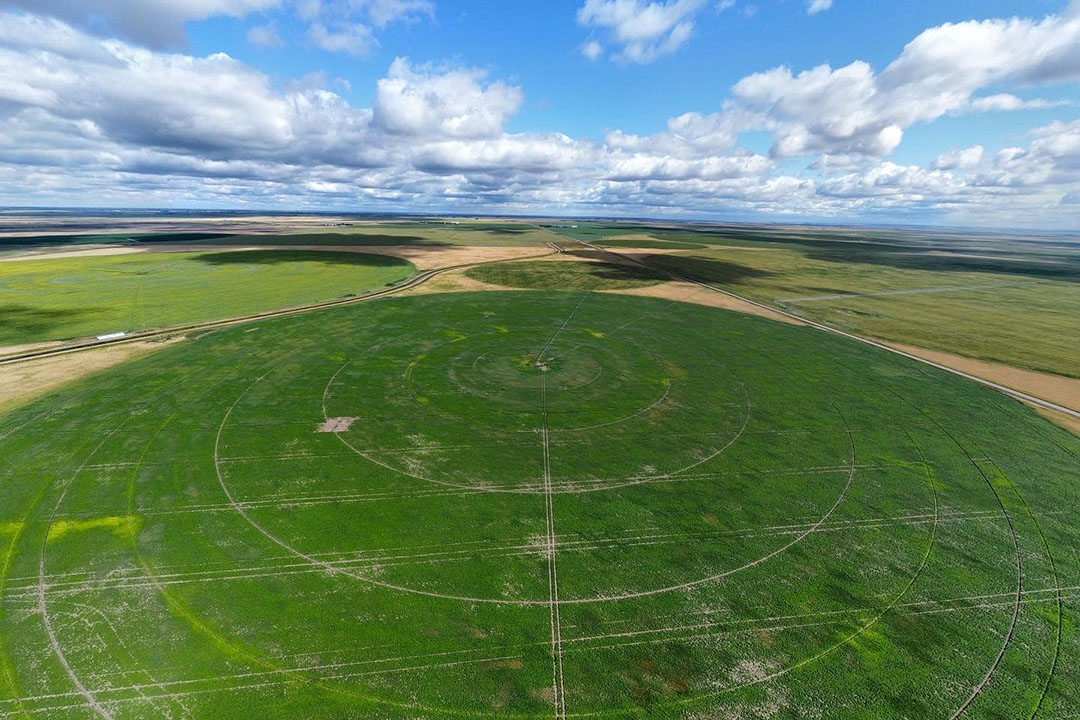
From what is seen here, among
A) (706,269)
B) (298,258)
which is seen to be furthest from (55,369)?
(706,269)

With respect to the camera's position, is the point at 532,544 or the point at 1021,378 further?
the point at 1021,378

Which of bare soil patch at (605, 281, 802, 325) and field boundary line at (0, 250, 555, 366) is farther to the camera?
bare soil patch at (605, 281, 802, 325)

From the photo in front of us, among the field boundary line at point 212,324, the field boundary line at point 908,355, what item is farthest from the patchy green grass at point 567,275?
the field boundary line at point 212,324

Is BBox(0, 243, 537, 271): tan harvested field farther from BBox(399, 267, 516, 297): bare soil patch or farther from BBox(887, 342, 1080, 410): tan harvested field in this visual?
BBox(887, 342, 1080, 410): tan harvested field

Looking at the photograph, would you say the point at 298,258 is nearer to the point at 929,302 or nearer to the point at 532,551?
the point at 532,551

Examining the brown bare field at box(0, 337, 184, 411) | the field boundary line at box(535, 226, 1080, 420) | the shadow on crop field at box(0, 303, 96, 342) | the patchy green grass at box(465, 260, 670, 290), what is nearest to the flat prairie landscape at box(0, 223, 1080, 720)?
the brown bare field at box(0, 337, 184, 411)

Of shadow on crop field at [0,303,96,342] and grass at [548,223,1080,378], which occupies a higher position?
grass at [548,223,1080,378]

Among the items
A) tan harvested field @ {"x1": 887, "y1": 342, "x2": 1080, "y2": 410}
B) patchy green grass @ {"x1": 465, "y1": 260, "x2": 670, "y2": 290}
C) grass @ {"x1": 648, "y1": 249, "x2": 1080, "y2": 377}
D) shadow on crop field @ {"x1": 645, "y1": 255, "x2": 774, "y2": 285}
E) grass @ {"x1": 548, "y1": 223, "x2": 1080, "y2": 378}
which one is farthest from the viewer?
shadow on crop field @ {"x1": 645, "y1": 255, "x2": 774, "y2": 285}

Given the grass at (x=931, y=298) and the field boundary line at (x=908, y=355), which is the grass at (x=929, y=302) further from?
the field boundary line at (x=908, y=355)
